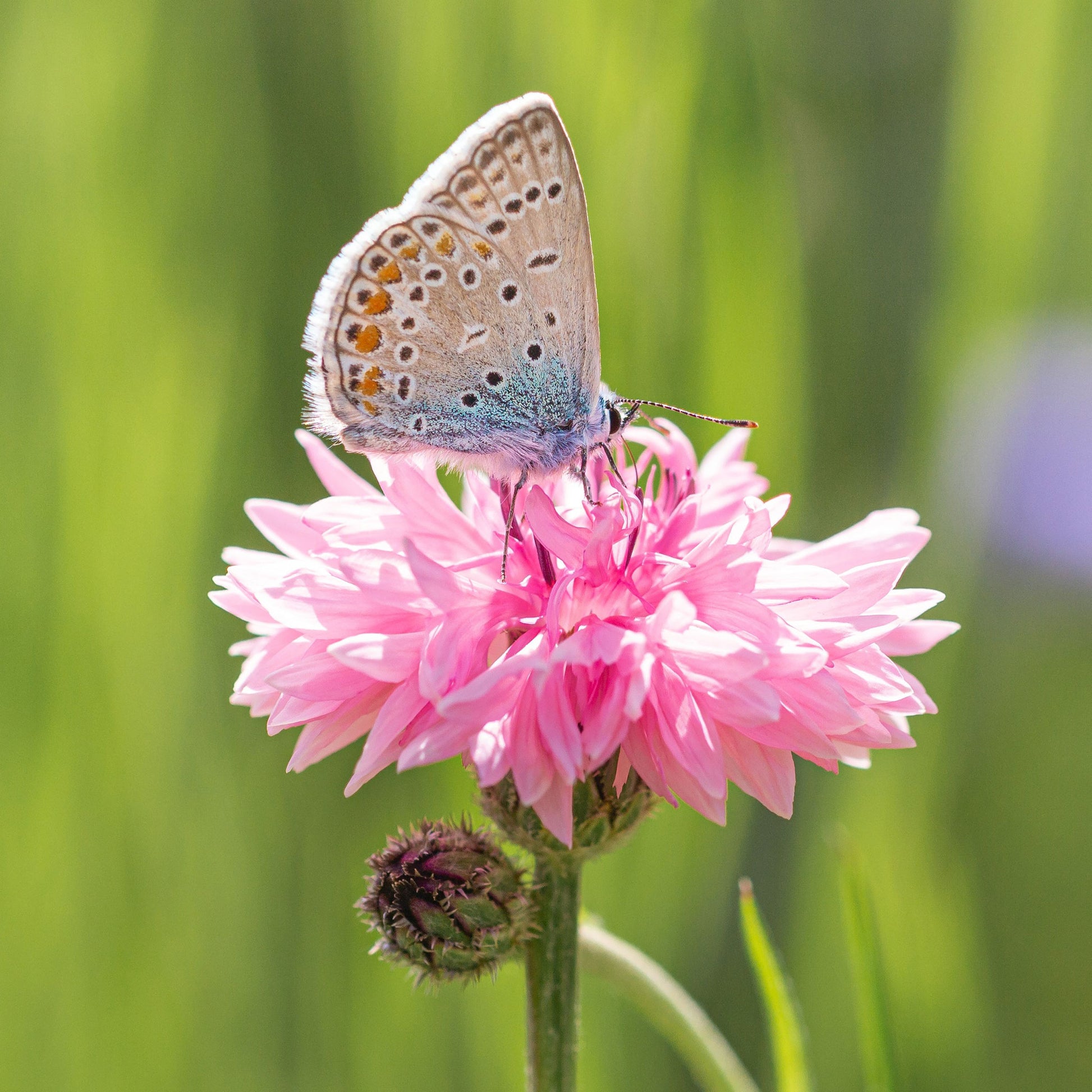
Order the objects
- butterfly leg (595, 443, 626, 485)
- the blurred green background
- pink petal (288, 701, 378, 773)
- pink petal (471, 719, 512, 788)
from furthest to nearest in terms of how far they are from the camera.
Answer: the blurred green background
butterfly leg (595, 443, 626, 485)
pink petal (288, 701, 378, 773)
pink petal (471, 719, 512, 788)

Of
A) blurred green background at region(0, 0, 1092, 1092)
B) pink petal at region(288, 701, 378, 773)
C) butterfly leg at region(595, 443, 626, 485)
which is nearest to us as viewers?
pink petal at region(288, 701, 378, 773)

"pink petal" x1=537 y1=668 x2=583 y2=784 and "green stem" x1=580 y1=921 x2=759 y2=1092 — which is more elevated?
"pink petal" x1=537 y1=668 x2=583 y2=784

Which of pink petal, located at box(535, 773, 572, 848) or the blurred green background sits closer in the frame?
pink petal, located at box(535, 773, 572, 848)

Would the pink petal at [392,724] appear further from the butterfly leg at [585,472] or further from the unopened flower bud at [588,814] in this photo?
the butterfly leg at [585,472]

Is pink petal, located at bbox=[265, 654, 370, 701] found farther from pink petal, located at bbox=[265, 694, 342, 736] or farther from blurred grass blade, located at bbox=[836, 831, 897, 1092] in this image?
blurred grass blade, located at bbox=[836, 831, 897, 1092]

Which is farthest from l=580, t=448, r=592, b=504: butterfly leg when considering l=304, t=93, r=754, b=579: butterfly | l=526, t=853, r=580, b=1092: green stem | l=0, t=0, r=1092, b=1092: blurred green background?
l=0, t=0, r=1092, b=1092: blurred green background

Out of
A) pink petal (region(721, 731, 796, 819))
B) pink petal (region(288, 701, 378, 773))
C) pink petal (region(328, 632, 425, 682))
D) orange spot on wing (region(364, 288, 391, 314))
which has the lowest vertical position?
pink petal (region(721, 731, 796, 819))
